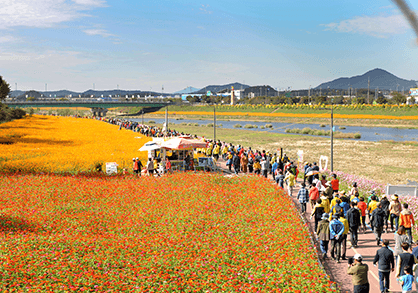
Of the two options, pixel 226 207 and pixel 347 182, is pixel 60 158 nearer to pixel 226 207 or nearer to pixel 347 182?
pixel 226 207

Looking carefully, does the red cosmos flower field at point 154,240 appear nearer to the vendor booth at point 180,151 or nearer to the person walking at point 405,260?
the person walking at point 405,260

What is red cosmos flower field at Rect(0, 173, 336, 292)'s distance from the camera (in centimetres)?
918

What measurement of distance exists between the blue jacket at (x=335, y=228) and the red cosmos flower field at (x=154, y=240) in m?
Answer: 0.83

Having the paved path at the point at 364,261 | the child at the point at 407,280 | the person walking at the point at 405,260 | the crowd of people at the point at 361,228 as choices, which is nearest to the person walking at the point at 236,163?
the crowd of people at the point at 361,228

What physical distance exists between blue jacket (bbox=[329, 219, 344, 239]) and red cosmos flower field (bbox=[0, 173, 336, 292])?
83 centimetres

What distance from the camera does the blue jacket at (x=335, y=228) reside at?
11308 millimetres

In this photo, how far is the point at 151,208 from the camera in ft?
52.7

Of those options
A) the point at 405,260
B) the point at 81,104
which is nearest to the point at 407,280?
the point at 405,260

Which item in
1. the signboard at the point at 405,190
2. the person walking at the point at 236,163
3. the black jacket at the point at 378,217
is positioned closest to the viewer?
the black jacket at the point at 378,217

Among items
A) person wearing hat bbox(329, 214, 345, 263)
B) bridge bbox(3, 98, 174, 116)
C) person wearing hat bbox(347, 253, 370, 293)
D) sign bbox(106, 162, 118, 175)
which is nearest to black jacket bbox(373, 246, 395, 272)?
person wearing hat bbox(347, 253, 370, 293)

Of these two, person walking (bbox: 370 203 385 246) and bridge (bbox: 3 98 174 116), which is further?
bridge (bbox: 3 98 174 116)

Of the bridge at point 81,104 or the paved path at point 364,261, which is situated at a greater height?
the bridge at point 81,104

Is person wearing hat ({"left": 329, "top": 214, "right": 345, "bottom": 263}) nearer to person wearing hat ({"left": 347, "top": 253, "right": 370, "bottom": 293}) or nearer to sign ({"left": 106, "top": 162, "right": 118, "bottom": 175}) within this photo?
person wearing hat ({"left": 347, "top": 253, "right": 370, "bottom": 293})

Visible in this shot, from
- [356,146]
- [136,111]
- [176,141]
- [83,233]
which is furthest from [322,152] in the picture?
[136,111]
